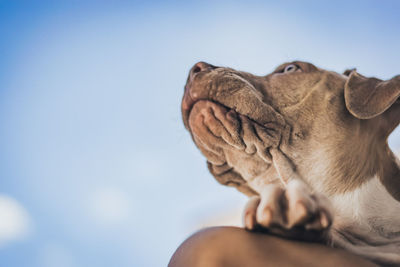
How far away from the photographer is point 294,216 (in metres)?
1.04

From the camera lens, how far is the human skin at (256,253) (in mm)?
1022

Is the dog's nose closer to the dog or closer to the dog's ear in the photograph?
the dog

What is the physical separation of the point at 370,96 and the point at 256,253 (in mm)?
1282

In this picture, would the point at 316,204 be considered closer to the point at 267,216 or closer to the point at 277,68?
the point at 267,216

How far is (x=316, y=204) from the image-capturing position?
110cm

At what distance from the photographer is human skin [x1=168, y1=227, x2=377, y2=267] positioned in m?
1.02

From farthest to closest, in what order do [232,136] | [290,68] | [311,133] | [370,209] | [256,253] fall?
[290,68] < [311,133] < [232,136] < [370,209] < [256,253]

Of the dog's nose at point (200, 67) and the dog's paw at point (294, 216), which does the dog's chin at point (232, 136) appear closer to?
the dog's nose at point (200, 67)

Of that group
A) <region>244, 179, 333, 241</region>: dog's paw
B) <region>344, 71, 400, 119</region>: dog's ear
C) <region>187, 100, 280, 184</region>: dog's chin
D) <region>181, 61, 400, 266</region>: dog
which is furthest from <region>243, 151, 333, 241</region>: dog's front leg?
<region>344, 71, 400, 119</region>: dog's ear

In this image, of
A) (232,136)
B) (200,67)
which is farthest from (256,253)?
(200,67)

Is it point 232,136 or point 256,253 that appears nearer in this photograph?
point 256,253

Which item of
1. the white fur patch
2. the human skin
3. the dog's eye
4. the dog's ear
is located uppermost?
the dog's eye

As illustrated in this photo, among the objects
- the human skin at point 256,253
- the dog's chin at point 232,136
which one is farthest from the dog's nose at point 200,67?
the human skin at point 256,253

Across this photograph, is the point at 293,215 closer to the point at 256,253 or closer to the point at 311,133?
the point at 256,253
